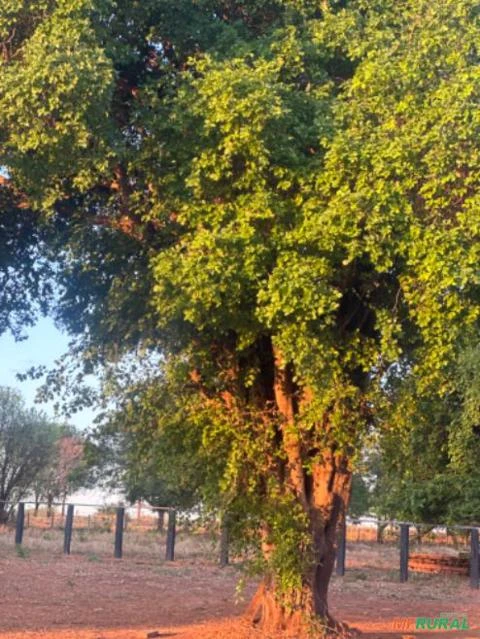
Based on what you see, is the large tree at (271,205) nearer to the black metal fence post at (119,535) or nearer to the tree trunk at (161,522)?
the black metal fence post at (119,535)

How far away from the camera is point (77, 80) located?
27.4 ft

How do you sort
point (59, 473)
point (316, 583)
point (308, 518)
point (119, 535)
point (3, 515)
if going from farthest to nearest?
point (59, 473)
point (3, 515)
point (119, 535)
point (316, 583)
point (308, 518)

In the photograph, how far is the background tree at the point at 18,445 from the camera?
39094mm

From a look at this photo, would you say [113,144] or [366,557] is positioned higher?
[113,144]

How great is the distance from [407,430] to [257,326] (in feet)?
Answer: 7.32

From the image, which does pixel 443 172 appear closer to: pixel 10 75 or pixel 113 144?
pixel 113 144

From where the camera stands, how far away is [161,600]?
578 inches

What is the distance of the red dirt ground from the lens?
11227mm

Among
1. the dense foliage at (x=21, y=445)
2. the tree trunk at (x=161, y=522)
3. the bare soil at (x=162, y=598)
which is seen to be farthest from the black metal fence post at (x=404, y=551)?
the dense foliage at (x=21, y=445)

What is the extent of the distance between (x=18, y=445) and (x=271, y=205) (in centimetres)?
3224

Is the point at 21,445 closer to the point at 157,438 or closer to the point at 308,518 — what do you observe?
the point at 157,438

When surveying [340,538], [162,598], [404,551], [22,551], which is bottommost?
[162,598]

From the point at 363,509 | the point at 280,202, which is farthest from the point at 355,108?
the point at 363,509

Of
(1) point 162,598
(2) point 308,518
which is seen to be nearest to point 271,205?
(2) point 308,518
